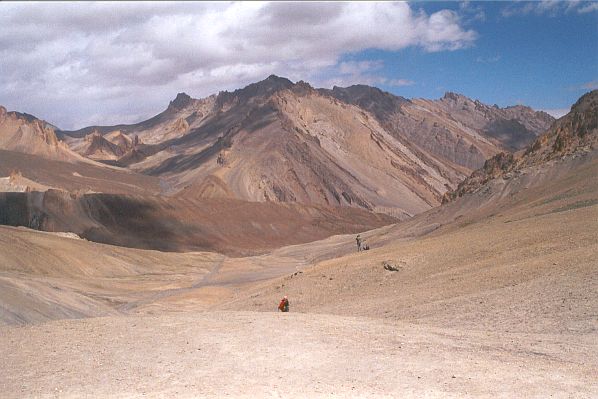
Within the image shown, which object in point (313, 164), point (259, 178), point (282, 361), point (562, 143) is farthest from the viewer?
point (313, 164)

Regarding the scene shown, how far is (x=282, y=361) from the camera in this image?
40.5 feet

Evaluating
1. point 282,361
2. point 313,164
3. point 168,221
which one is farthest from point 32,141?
point 282,361

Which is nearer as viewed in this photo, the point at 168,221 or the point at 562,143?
the point at 562,143

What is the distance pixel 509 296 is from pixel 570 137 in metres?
37.0

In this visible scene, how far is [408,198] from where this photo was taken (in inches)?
4938

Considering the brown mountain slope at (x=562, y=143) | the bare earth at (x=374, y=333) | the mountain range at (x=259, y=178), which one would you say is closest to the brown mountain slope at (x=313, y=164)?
the mountain range at (x=259, y=178)

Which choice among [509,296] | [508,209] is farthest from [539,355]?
[508,209]

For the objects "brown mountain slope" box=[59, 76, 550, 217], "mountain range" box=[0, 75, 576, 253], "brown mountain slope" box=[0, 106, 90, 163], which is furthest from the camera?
"brown mountain slope" box=[0, 106, 90, 163]

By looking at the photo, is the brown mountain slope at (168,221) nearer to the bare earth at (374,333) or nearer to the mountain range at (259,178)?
the mountain range at (259,178)

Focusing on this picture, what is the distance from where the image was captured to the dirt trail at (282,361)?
10484 millimetres

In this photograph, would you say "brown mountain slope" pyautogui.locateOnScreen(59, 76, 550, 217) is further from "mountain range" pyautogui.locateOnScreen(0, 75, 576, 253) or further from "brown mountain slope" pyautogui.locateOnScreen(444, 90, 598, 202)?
"brown mountain slope" pyautogui.locateOnScreen(444, 90, 598, 202)

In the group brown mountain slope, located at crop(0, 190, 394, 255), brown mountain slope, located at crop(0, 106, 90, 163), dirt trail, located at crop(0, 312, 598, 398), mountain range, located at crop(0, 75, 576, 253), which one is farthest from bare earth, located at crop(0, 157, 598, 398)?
brown mountain slope, located at crop(0, 106, 90, 163)

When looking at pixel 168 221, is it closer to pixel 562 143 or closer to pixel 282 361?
pixel 562 143

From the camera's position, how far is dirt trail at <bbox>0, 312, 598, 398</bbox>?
10.5 metres
